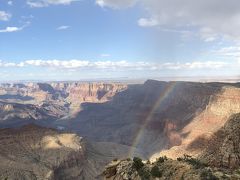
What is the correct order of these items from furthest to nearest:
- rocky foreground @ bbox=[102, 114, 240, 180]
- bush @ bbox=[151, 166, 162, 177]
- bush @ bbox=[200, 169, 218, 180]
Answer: bush @ bbox=[151, 166, 162, 177], rocky foreground @ bbox=[102, 114, 240, 180], bush @ bbox=[200, 169, 218, 180]

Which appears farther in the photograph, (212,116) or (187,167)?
(212,116)

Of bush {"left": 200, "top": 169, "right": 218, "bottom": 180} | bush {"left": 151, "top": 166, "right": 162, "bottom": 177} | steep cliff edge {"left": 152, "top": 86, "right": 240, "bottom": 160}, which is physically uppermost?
bush {"left": 200, "top": 169, "right": 218, "bottom": 180}

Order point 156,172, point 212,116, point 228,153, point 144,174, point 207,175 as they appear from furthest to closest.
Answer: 1. point 212,116
2. point 228,153
3. point 144,174
4. point 156,172
5. point 207,175

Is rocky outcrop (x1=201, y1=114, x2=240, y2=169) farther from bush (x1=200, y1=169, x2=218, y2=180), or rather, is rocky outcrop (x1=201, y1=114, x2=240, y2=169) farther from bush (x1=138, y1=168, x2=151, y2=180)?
bush (x1=200, y1=169, x2=218, y2=180)

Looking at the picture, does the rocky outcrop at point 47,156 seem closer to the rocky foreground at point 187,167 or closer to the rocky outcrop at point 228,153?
the rocky outcrop at point 228,153

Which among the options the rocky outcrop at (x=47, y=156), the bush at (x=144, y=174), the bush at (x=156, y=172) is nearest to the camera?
the bush at (x=156, y=172)

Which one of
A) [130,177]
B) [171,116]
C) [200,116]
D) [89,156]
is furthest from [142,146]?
[130,177]

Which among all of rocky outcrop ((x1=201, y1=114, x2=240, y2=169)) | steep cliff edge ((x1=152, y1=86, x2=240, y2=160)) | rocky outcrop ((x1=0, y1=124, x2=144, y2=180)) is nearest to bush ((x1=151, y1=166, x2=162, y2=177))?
rocky outcrop ((x1=201, y1=114, x2=240, y2=169))

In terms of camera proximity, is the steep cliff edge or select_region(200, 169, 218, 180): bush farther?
the steep cliff edge

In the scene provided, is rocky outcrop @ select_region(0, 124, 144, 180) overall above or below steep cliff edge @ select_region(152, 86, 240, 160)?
below

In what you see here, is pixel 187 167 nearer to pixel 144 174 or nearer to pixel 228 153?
pixel 144 174

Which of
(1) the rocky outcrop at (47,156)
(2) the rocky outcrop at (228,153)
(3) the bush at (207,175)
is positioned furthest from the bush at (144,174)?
(1) the rocky outcrop at (47,156)

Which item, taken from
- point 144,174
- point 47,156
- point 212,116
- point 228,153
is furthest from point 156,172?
point 212,116

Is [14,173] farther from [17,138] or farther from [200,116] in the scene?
[200,116]
